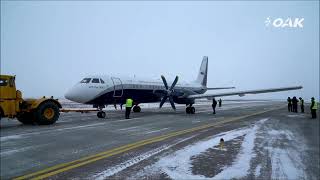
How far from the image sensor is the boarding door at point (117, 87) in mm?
24750


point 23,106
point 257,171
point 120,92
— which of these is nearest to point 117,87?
point 120,92

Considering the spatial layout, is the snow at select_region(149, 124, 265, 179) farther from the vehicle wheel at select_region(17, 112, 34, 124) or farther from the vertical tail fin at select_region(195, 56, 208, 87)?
the vertical tail fin at select_region(195, 56, 208, 87)

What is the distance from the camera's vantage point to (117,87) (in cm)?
2502

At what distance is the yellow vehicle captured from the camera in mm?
15664

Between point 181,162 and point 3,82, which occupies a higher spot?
point 3,82

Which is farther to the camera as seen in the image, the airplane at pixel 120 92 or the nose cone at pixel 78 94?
the airplane at pixel 120 92

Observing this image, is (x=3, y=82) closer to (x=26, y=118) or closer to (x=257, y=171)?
(x=26, y=118)

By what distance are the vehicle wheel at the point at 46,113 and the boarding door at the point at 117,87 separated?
7.02 metres

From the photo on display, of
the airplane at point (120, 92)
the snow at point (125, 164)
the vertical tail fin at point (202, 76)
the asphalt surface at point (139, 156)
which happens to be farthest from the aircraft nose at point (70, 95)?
the vertical tail fin at point (202, 76)

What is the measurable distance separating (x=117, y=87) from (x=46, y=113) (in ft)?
26.6

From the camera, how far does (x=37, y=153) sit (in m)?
8.65

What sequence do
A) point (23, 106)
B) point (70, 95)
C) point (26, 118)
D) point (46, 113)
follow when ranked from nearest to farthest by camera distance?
point (23, 106) < point (46, 113) < point (26, 118) < point (70, 95)

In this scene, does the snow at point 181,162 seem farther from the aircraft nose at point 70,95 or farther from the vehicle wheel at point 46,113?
the aircraft nose at point 70,95

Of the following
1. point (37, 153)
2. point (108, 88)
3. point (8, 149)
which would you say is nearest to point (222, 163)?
point (37, 153)
